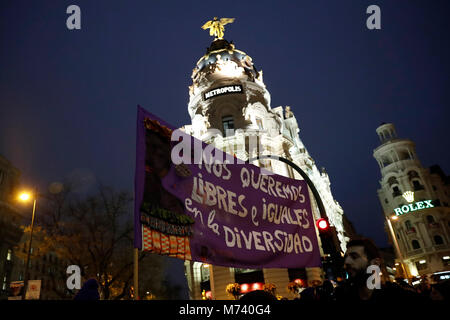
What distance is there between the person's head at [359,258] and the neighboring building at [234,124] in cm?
2747

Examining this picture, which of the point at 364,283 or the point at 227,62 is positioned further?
the point at 227,62

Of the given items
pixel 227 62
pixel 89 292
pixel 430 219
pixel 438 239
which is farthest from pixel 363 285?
pixel 430 219

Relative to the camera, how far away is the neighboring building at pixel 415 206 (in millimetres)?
51103

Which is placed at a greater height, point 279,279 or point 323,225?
point 323,225

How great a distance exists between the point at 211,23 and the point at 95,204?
116ft

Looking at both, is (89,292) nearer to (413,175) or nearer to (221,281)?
(221,281)

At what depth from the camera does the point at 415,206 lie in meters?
53.6

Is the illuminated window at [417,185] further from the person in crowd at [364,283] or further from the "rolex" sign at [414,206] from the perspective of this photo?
the person in crowd at [364,283]

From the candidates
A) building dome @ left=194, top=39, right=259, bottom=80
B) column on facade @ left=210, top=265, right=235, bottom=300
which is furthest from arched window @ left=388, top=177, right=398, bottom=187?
column on facade @ left=210, top=265, right=235, bottom=300

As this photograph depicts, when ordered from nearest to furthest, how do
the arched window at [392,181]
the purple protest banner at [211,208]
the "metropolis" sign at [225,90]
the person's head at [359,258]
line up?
the person's head at [359,258], the purple protest banner at [211,208], the "metropolis" sign at [225,90], the arched window at [392,181]

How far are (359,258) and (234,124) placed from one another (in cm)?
3548

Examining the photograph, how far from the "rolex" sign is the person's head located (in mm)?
59620

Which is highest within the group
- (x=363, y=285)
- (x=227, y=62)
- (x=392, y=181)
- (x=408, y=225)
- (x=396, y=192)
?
(x=227, y=62)

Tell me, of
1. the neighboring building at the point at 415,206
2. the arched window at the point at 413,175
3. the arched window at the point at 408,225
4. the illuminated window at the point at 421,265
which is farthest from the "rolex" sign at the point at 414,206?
the illuminated window at the point at 421,265
